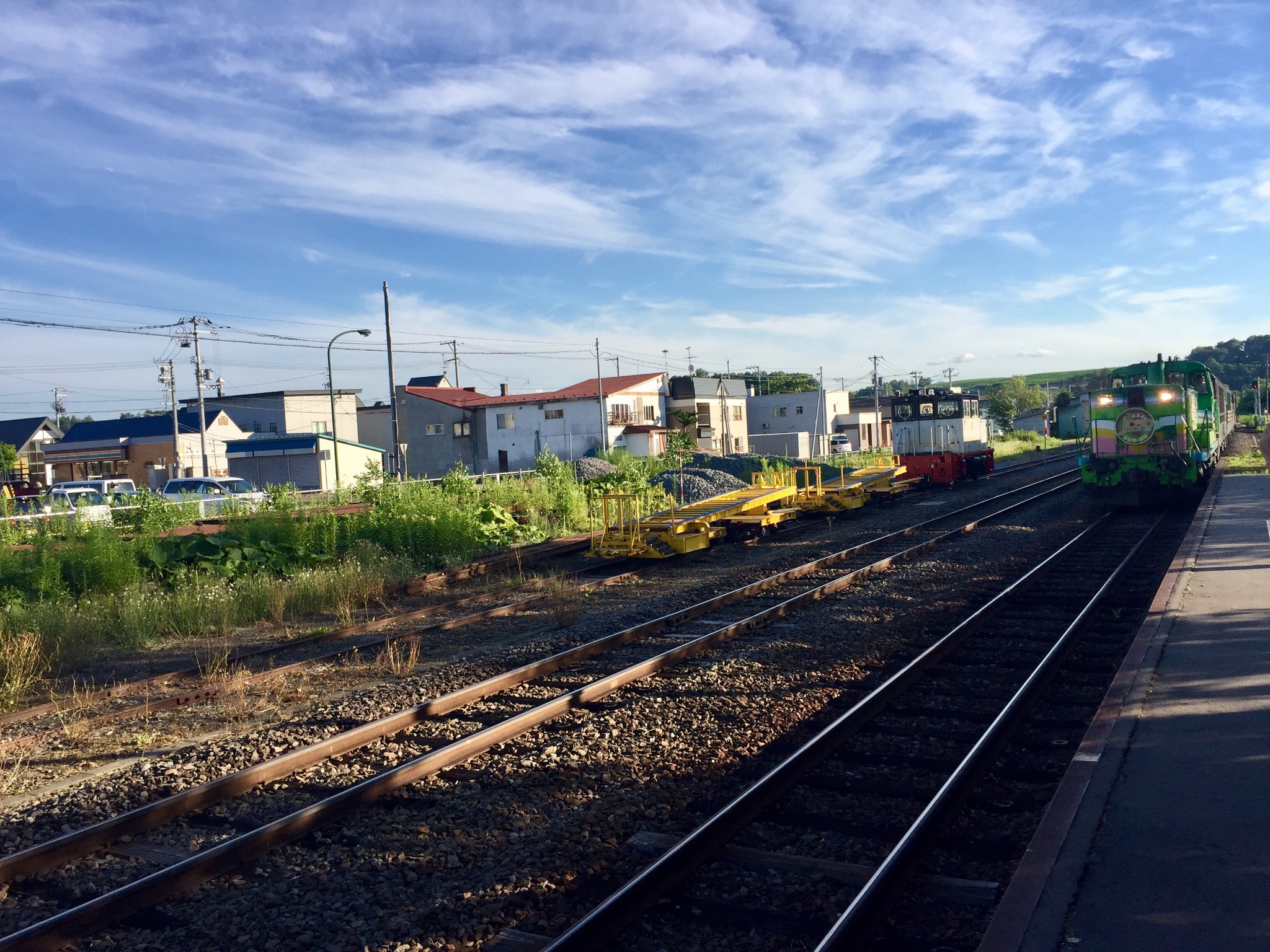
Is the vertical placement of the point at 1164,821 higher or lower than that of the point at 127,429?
lower

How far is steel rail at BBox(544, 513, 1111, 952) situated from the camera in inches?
161

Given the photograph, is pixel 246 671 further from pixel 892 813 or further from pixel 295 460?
pixel 295 460

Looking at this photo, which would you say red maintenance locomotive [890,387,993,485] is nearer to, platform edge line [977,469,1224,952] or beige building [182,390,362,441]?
platform edge line [977,469,1224,952]

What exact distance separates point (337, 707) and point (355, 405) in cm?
7326

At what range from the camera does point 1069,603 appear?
11586mm

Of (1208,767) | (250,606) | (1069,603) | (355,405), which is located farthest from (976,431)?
(355,405)

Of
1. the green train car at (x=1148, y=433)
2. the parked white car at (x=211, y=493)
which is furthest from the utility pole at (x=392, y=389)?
the green train car at (x=1148, y=433)

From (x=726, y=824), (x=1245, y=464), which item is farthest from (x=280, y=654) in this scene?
(x=1245, y=464)

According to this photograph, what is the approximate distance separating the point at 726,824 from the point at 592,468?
97.7 feet

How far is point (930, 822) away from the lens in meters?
5.12

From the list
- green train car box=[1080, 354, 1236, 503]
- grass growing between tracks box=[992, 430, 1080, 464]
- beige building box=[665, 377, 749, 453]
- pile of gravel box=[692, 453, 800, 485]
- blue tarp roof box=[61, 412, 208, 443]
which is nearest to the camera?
green train car box=[1080, 354, 1236, 503]

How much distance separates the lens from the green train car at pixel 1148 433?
20.8m

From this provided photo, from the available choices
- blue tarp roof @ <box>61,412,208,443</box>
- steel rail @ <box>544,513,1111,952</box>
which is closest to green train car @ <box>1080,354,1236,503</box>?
steel rail @ <box>544,513,1111,952</box>

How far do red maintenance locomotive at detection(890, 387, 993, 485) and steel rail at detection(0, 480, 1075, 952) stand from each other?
25433 millimetres
